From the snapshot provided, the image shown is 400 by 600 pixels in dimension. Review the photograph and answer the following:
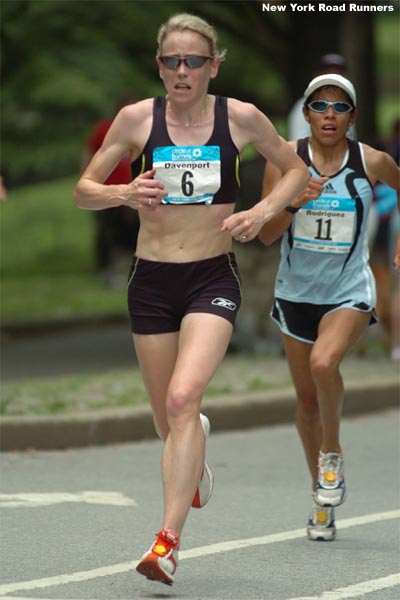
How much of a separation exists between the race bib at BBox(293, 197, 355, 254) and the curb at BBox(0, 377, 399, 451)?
308cm

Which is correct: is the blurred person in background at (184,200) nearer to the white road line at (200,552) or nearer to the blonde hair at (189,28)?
the blonde hair at (189,28)

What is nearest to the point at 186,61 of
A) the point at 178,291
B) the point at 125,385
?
the point at 178,291

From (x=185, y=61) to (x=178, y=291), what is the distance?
896 mm

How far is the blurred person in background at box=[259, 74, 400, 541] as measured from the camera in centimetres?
713

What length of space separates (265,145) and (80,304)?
46.8 ft

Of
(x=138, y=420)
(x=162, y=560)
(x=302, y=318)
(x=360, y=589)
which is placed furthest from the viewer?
(x=138, y=420)

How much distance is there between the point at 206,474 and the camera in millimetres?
6715

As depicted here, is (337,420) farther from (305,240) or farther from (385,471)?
(385,471)

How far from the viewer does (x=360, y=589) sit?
603 cm

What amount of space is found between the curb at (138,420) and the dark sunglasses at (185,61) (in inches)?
154

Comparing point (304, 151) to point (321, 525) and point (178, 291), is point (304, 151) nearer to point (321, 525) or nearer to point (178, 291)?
point (178, 291)

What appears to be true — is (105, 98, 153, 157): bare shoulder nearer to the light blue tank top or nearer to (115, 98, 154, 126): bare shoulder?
(115, 98, 154, 126): bare shoulder

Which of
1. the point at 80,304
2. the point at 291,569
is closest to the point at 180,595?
the point at 291,569

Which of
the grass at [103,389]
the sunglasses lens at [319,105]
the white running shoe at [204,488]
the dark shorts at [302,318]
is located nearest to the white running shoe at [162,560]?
the white running shoe at [204,488]
